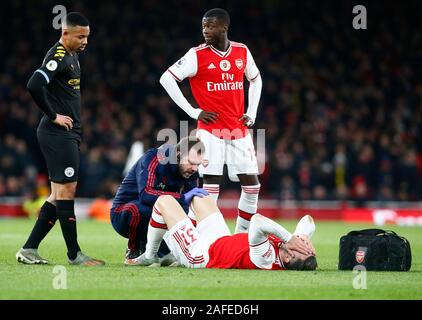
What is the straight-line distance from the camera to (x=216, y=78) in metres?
11.3

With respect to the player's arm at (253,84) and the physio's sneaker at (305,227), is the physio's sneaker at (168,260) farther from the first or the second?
the player's arm at (253,84)

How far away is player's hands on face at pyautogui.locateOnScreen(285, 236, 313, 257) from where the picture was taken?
8812 mm

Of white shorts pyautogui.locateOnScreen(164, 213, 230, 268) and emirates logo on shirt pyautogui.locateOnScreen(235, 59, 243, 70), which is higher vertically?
emirates logo on shirt pyautogui.locateOnScreen(235, 59, 243, 70)

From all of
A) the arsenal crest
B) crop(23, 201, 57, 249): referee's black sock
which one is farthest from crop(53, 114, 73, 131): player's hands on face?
the arsenal crest

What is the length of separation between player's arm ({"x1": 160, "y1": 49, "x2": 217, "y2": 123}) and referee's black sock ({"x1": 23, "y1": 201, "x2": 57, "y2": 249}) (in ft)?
7.52

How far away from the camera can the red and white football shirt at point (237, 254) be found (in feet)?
29.6

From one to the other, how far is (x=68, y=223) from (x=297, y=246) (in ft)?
7.55

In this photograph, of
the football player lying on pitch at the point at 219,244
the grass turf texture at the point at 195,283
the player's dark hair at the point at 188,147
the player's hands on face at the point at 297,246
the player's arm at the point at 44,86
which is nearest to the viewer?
the grass turf texture at the point at 195,283

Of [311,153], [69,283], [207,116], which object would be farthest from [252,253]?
[311,153]

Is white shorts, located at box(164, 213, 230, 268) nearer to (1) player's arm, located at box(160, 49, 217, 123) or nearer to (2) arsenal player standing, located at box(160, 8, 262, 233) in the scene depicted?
(2) arsenal player standing, located at box(160, 8, 262, 233)

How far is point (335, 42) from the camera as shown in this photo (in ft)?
87.8

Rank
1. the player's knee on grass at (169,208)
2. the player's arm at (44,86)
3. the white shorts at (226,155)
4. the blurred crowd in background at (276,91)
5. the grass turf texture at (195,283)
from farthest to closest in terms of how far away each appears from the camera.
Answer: the blurred crowd in background at (276,91) < the white shorts at (226,155) < the player's arm at (44,86) < the player's knee on grass at (169,208) < the grass turf texture at (195,283)

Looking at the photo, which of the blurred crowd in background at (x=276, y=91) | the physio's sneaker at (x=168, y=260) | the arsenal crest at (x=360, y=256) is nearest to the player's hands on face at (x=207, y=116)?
the physio's sneaker at (x=168, y=260)

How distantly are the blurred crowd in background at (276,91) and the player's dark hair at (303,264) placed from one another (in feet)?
41.8
